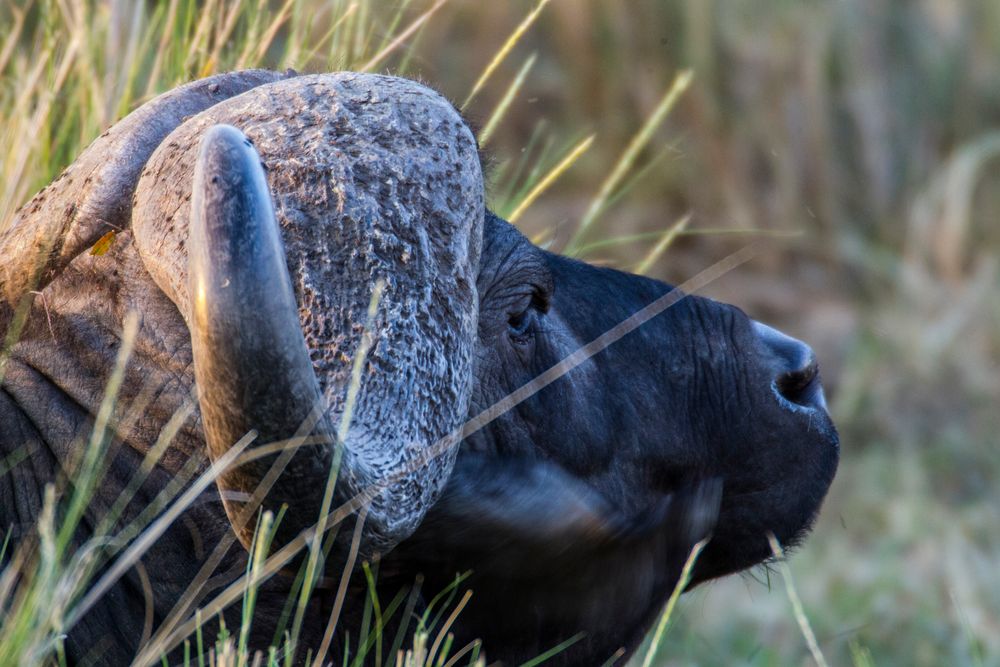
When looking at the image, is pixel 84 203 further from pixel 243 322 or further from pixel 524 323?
pixel 524 323

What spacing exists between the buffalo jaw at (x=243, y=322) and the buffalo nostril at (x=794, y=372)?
1478mm

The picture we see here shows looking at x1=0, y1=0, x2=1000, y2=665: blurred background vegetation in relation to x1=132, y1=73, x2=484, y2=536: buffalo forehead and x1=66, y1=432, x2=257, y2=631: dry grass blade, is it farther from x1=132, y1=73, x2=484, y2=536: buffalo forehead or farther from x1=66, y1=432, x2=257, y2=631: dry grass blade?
x1=66, y1=432, x2=257, y2=631: dry grass blade

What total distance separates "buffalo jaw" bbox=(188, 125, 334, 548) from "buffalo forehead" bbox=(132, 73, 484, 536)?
8.2 inches

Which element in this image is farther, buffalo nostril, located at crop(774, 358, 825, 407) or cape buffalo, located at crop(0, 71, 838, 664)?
buffalo nostril, located at crop(774, 358, 825, 407)

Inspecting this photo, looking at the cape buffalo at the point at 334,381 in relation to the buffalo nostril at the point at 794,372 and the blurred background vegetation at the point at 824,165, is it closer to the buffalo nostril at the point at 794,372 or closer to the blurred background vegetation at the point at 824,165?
the buffalo nostril at the point at 794,372

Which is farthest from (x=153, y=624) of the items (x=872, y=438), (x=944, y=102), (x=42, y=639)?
(x=944, y=102)

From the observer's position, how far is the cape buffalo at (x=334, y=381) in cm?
214

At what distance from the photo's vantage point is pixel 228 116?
8.48 ft

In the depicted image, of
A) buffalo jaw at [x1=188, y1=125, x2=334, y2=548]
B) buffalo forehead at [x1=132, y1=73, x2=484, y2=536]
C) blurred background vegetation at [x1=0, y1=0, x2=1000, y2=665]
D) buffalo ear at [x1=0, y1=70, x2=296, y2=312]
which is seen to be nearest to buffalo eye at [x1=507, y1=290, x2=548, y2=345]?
buffalo forehead at [x1=132, y1=73, x2=484, y2=536]

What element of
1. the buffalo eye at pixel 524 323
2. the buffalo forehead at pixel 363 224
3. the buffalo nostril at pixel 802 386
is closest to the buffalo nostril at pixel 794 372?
the buffalo nostril at pixel 802 386

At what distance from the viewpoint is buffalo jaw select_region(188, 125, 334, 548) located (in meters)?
2.04

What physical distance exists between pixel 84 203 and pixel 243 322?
75 cm

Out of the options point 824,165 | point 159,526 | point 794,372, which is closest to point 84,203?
point 159,526

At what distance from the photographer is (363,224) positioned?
2.44 meters
